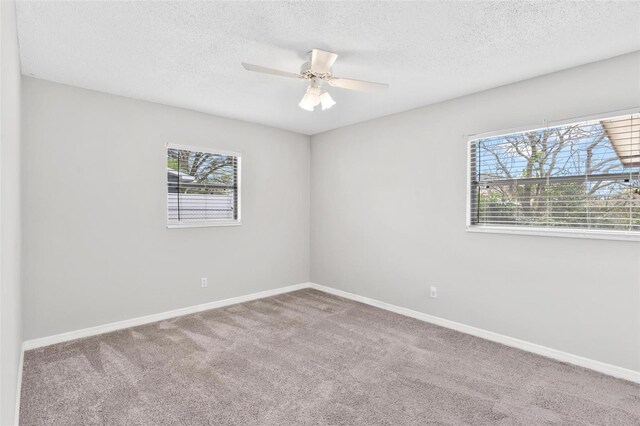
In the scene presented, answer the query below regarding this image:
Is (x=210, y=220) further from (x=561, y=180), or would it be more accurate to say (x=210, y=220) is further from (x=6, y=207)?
(x=561, y=180)

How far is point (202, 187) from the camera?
13.4 ft

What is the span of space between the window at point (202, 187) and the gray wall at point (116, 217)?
0.10m

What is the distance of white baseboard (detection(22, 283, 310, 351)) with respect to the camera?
9.74ft

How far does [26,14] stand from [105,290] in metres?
2.41

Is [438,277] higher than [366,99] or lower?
lower

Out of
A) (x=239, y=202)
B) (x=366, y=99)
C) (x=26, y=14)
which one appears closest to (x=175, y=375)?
(x=239, y=202)

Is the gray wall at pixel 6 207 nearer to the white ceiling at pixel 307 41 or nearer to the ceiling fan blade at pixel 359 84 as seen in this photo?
the white ceiling at pixel 307 41

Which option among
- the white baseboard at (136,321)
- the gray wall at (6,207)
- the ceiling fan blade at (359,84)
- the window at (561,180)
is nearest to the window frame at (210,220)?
the white baseboard at (136,321)

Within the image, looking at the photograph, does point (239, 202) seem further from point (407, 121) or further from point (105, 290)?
point (407, 121)

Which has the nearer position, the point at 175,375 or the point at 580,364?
the point at 175,375

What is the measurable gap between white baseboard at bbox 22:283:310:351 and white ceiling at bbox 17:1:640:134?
2339 mm

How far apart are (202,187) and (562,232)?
3.76 meters

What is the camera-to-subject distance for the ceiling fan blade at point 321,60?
2.32 meters

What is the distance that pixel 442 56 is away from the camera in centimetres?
252
